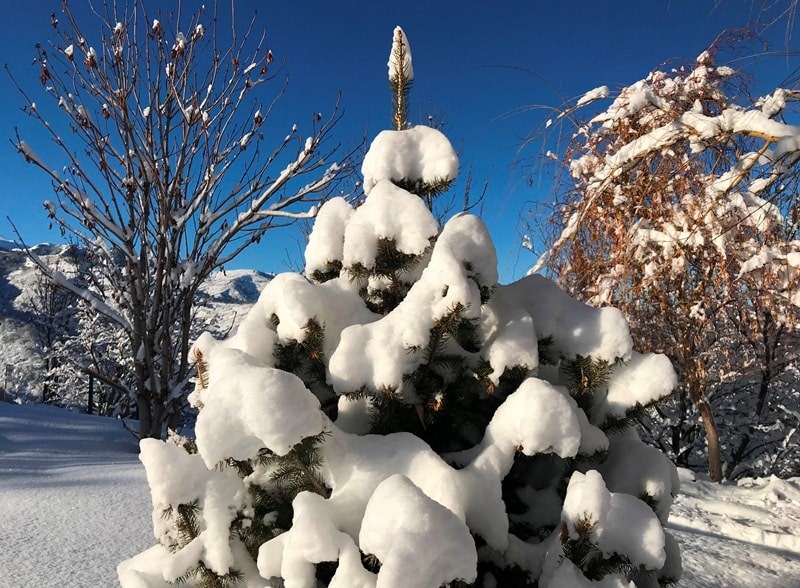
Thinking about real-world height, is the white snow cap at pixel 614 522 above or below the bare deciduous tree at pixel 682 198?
below

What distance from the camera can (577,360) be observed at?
5.32 ft

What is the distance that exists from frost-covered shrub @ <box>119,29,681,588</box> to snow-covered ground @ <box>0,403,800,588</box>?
93 cm

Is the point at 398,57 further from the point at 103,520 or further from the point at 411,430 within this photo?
the point at 103,520

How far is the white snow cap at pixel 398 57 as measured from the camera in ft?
6.38

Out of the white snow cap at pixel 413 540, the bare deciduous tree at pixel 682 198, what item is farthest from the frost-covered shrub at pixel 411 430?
the bare deciduous tree at pixel 682 198

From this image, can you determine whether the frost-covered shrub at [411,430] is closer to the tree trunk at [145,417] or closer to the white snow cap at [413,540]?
the white snow cap at [413,540]

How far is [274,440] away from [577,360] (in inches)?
40.0

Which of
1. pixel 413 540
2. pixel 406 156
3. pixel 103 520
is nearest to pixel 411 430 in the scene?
pixel 413 540

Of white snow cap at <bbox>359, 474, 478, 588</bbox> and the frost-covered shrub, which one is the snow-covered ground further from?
white snow cap at <bbox>359, 474, 478, 588</bbox>

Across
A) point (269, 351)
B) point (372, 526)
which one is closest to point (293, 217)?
point (269, 351)

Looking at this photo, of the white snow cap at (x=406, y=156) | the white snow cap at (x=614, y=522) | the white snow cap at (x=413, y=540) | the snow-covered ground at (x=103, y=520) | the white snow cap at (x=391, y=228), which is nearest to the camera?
the white snow cap at (x=413, y=540)

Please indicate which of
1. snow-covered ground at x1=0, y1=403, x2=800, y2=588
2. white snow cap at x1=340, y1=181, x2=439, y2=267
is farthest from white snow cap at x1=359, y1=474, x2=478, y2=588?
snow-covered ground at x1=0, y1=403, x2=800, y2=588

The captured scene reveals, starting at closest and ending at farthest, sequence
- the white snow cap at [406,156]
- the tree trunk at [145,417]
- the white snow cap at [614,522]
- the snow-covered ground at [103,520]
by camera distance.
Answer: the white snow cap at [614,522] → the white snow cap at [406,156] → the snow-covered ground at [103,520] → the tree trunk at [145,417]

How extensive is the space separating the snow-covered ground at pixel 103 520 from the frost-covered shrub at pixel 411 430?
0.93 m
